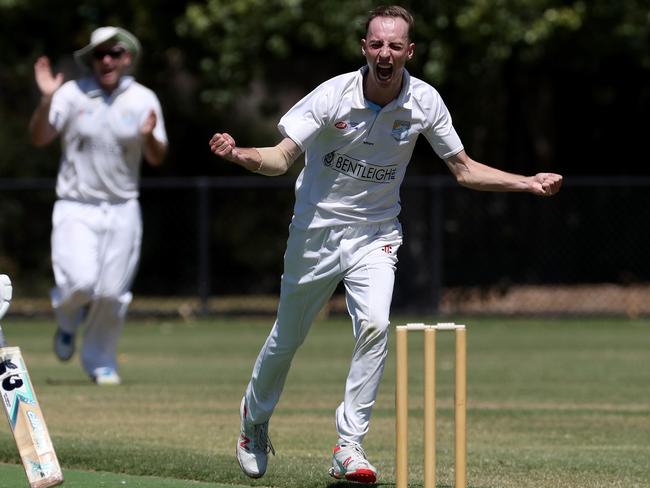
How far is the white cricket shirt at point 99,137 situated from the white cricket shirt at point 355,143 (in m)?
4.68

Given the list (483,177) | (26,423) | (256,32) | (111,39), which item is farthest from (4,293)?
(256,32)

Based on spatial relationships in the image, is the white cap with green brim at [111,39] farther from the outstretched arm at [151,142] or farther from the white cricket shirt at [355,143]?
the white cricket shirt at [355,143]

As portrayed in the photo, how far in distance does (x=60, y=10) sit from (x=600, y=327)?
9391 mm

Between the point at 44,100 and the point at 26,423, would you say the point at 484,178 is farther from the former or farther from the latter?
the point at 44,100

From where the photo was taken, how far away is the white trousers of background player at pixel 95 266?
37.3ft

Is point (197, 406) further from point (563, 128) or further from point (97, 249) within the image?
point (563, 128)

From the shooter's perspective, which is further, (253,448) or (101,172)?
(101,172)

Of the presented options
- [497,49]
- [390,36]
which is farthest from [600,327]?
[390,36]

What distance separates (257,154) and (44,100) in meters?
5.00

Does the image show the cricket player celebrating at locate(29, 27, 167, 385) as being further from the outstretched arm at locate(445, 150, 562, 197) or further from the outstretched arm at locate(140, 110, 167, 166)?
the outstretched arm at locate(445, 150, 562, 197)

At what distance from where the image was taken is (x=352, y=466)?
260 inches

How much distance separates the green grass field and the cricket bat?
147 centimetres

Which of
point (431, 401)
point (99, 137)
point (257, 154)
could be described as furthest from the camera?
point (99, 137)

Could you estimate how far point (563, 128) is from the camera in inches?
997
